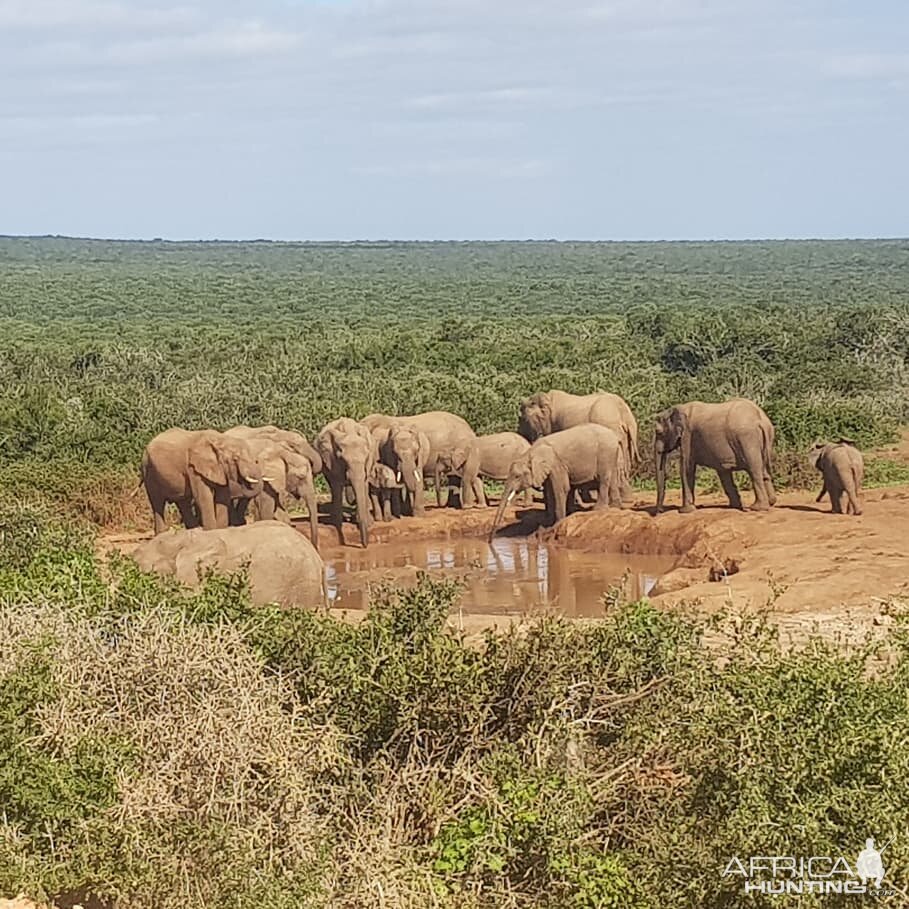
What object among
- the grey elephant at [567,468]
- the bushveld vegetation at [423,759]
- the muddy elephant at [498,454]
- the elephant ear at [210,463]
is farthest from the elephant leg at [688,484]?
the bushveld vegetation at [423,759]

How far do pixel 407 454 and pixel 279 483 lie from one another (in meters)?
2.32

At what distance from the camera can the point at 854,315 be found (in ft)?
119

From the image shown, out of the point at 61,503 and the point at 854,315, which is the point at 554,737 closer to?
the point at 61,503

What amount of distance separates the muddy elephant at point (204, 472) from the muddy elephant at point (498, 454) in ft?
15.2

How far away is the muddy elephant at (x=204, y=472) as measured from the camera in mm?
15758

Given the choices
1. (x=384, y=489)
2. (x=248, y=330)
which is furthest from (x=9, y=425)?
(x=248, y=330)

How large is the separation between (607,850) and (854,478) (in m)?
9.97

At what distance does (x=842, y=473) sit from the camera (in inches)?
653

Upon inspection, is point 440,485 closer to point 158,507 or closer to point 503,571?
point 503,571

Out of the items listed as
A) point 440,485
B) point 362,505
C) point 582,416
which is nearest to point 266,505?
point 362,505

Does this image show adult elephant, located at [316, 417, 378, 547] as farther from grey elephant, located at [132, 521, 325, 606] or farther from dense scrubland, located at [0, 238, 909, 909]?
dense scrubland, located at [0, 238, 909, 909]

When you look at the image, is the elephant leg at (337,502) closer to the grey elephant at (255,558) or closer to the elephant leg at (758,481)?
the elephant leg at (758,481)

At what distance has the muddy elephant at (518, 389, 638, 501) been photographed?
19.6 meters

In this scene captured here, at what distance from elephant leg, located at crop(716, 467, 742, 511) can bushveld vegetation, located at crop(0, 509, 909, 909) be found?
8.99 m
